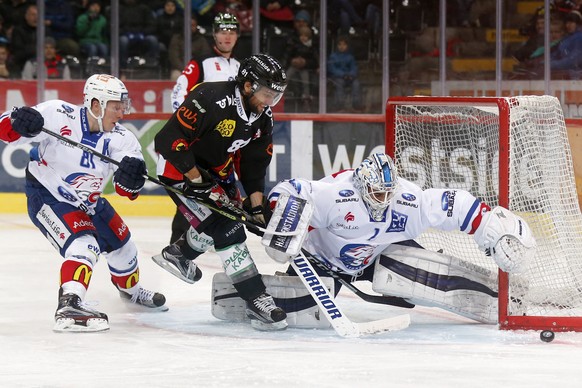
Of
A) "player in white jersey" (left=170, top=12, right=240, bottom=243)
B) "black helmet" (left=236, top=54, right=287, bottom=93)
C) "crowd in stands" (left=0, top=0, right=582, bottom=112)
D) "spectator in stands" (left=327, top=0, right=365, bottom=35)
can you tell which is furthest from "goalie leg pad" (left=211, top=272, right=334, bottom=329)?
"spectator in stands" (left=327, top=0, right=365, bottom=35)

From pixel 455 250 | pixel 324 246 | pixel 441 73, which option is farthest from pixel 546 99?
pixel 441 73

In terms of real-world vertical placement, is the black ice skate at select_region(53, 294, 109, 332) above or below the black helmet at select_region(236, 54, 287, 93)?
below

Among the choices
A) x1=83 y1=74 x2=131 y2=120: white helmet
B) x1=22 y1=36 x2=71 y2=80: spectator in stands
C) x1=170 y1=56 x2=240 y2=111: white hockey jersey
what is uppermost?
x1=22 y1=36 x2=71 y2=80: spectator in stands

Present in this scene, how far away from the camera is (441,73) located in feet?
26.4

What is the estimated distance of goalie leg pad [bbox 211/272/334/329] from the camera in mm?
4418

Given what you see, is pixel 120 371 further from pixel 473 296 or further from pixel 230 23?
pixel 230 23

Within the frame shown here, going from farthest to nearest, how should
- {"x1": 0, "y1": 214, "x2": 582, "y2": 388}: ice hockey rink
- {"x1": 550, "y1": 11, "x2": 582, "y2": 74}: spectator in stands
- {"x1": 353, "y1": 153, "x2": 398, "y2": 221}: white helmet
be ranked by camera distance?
{"x1": 550, "y1": 11, "x2": 582, "y2": 74}: spectator in stands
{"x1": 353, "y1": 153, "x2": 398, "y2": 221}: white helmet
{"x1": 0, "y1": 214, "x2": 582, "y2": 388}: ice hockey rink

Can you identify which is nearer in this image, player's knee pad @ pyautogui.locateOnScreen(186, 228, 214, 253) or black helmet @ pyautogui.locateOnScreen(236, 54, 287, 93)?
black helmet @ pyautogui.locateOnScreen(236, 54, 287, 93)

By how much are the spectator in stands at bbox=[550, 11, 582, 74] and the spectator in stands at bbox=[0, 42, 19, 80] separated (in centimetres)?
346

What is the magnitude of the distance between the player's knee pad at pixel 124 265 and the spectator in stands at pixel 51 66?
368 cm

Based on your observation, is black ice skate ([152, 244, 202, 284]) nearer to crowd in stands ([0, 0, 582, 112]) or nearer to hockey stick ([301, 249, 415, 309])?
hockey stick ([301, 249, 415, 309])

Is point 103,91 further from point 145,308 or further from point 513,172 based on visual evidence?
point 513,172

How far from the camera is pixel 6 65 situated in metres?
8.36

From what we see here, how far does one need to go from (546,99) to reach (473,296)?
2.85 ft
